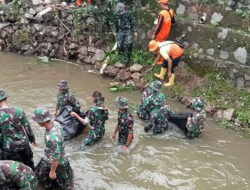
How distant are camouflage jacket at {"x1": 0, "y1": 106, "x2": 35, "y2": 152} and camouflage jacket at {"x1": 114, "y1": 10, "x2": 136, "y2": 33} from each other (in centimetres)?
532

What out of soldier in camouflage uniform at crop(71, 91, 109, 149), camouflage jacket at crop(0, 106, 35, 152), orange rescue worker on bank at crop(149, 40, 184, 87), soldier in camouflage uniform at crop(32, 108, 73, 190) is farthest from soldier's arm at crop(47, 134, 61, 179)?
orange rescue worker on bank at crop(149, 40, 184, 87)

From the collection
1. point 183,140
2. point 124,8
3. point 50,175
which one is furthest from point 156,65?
point 50,175

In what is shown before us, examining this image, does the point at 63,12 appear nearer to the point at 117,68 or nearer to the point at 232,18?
the point at 117,68

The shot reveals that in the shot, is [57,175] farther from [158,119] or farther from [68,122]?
[158,119]

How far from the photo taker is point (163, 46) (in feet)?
31.3

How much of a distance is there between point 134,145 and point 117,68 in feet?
11.8

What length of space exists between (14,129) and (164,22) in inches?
216

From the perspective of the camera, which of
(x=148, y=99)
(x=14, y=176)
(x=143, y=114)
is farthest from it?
(x=143, y=114)

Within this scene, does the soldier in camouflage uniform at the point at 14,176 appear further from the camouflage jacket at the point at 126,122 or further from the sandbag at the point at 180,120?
the sandbag at the point at 180,120

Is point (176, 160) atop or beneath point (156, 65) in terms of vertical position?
beneath

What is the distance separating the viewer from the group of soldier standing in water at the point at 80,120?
5.43 m

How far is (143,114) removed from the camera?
27.6ft

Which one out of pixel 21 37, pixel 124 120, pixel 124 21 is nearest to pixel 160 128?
pixel 124 120

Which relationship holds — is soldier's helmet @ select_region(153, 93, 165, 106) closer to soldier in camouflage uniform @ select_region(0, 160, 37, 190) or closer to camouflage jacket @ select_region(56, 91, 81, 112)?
camouflage jacket @ select_region(56, 91, 81, 112)
